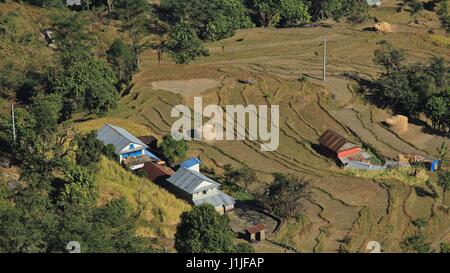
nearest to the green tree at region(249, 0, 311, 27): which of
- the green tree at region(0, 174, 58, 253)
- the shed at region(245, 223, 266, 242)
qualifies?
the shed at region(245, 223, 266, 242)

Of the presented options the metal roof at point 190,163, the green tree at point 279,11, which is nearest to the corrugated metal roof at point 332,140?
the metal roof at point 190,163

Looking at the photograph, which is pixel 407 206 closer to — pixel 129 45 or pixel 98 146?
pixel 98 146

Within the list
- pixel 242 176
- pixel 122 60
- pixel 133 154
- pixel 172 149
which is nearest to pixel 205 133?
pixel 172 149

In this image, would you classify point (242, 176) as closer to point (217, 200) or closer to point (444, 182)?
point (217, 200)

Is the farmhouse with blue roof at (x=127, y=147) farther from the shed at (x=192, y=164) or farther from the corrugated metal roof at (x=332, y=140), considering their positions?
the corrugated metal roof at (x=332, y=140)

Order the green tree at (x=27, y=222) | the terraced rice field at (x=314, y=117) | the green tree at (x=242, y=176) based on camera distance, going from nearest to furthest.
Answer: the green tree at (x=27, y=222) < the terraced rice field at (x=314, y=117) < the green tree at (x=242, y=176)

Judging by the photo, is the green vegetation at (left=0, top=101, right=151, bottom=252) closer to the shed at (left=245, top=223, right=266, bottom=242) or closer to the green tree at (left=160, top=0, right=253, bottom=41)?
the shed at (left=245, top=223, right=266, bottom=242)
